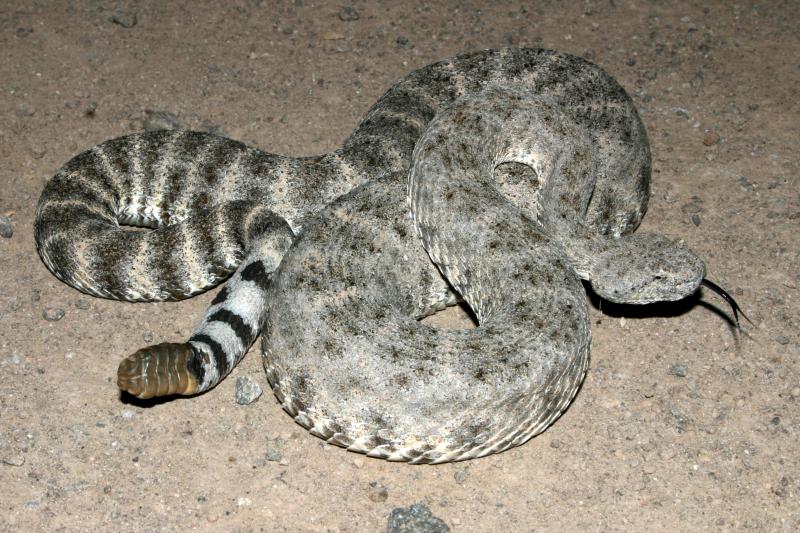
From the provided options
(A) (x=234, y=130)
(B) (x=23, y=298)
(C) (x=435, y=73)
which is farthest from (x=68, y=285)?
(C) (x=435, y=73)

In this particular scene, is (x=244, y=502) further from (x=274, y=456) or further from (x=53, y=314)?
(x=53, y=314)

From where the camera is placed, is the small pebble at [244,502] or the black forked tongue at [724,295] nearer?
the small pebble at [244,502]

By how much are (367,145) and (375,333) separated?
2.63 metres

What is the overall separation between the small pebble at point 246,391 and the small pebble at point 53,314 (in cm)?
170

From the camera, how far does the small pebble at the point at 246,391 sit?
668 centimetres

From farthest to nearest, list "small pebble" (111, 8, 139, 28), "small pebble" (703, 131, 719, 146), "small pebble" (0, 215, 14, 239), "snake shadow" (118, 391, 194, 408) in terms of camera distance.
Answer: "small pebble" (111, 8, 139, 28), "small pebble" (703, 131, 719, 146), "small pebble" (0, 215, 14, 239), "snake shadow" (118, 391, 194, 408)

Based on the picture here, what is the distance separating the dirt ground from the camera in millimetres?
6070

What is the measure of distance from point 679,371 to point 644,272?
919 mm

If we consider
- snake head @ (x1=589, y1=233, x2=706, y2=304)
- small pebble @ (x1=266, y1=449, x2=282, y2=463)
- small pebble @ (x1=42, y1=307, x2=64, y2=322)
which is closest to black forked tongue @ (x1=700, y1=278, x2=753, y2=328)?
snake head @ (x1=589, y1=233, x2=706, y2=304)

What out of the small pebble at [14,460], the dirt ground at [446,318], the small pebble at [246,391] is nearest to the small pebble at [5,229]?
the dirt ground at [446,318]

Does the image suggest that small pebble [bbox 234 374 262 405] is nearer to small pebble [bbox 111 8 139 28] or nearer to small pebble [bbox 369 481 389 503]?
small pebble [bbox 369 481 389 503]

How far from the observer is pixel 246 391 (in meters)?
6.70

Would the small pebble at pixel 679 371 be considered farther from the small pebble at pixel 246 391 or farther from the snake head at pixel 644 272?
the small pebble at pixel 246 391

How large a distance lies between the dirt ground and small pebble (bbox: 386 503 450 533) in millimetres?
51
